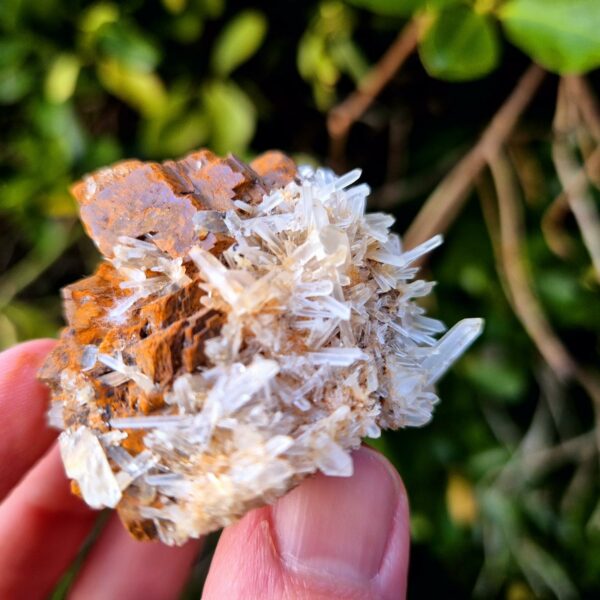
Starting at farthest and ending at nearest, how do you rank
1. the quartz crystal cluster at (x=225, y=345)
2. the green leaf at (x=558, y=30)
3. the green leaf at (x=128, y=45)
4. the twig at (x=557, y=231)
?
the twig at (x=557, y=231) < the green leaf at (x=128, y=45) < the green leaf at (x=558, y=30) < the quartz crystal cluster at (x=225, y=345)

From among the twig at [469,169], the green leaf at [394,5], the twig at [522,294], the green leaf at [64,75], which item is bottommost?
the twig at [522,294]

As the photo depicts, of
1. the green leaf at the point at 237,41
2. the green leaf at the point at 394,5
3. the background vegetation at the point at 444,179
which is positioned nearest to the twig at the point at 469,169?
the background vegetation at the point at 444,179

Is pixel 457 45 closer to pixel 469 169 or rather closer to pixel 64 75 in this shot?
pixel 469 169

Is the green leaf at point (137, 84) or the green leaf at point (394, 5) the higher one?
the green leaf at point (394, 5)

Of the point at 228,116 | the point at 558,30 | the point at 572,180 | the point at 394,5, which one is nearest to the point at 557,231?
the point at 572,180

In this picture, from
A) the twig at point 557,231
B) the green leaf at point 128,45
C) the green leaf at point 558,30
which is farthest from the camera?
the twig at point 557,231

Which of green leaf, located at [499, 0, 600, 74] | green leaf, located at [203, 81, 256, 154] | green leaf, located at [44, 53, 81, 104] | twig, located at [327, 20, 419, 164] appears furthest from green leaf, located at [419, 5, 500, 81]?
green leaf, located at [44, 53, 81, 104]

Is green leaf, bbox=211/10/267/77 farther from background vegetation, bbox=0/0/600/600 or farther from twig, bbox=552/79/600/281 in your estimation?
twig, bbox=552/79/600/281

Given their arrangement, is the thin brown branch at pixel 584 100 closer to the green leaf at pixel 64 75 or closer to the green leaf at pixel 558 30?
the green leaf at pixel 558 30
